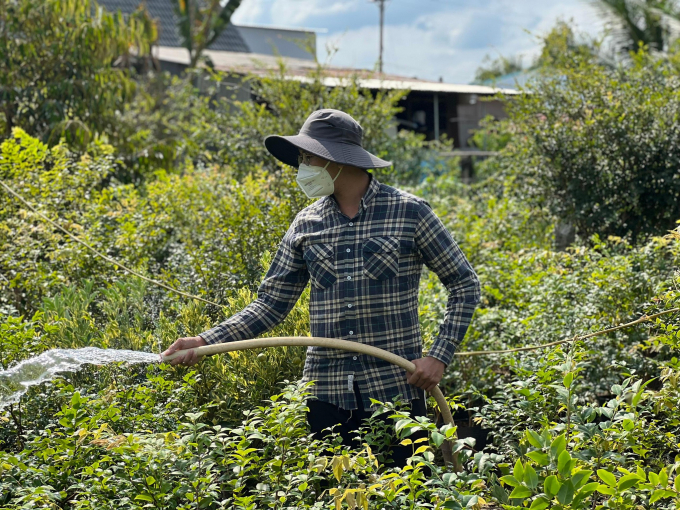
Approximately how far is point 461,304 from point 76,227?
12.9 ft

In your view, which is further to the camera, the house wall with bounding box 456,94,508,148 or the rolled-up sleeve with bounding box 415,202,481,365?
the house wall with bounding box 456,94,508,148

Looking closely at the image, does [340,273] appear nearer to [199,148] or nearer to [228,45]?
[199,148]

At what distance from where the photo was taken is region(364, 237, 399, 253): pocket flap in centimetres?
312

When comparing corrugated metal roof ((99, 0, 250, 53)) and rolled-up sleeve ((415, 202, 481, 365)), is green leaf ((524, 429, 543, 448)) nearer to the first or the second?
rolled-up sleeve ((415, 202, 481, 365))

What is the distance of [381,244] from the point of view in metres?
3.12

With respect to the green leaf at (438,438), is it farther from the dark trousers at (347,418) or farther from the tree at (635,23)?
the tree at (635,23)

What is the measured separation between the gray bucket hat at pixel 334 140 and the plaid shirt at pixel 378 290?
134mm

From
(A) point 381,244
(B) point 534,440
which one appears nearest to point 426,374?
(A) point 381,244

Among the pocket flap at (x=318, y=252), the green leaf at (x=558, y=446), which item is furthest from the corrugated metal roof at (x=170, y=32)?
the green leaf at (x=558, y=446)

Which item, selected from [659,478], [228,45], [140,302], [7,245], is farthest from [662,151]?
[228,45]

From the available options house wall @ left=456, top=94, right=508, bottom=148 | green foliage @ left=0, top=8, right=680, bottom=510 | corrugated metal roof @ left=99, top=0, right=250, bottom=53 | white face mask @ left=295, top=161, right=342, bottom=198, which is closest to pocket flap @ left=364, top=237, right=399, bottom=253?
white face mask @ left=295, top=161, right=342, bottom=198

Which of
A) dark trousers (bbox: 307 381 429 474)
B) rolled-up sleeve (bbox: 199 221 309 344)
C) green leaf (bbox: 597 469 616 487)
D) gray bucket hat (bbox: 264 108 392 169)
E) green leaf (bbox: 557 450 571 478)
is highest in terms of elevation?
gray bucket hat (bbox: 264 108 392 169)

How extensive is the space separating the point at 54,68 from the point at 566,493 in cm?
984

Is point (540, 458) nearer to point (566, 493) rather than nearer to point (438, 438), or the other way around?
point (566, 493)
